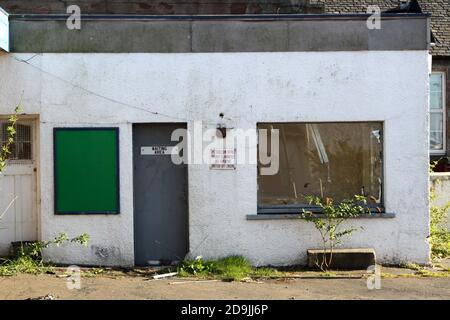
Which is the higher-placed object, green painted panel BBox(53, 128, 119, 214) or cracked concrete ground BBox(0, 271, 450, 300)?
green painted panel BBox(53, 128, 119, 214)

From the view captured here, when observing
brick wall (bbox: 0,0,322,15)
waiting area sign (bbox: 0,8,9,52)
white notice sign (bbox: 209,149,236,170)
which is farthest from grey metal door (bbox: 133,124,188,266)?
brick wall (bbox: 0,0,322,15)

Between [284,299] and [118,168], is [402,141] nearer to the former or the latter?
[284,299]

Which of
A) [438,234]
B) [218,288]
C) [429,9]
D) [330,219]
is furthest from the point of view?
[429,9]

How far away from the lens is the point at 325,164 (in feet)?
32.3

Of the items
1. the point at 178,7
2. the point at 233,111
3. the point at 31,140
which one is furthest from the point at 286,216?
the point at 178,7

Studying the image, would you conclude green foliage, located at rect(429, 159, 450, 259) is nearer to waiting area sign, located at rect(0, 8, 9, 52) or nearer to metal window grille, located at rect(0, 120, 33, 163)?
metal window grille, located at rect(0, 120, 33, 163)

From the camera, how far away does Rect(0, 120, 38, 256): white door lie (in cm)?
955

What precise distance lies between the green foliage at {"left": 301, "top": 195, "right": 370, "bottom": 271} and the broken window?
0.91 ft

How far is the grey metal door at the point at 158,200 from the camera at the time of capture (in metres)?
9.58

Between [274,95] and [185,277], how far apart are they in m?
2.95

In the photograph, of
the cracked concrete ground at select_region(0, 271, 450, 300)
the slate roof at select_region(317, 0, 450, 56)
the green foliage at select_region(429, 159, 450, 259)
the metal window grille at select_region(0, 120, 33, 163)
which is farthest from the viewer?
the slate roof at select_region(317, 0, 450, 56)

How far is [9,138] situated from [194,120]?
8.65ft

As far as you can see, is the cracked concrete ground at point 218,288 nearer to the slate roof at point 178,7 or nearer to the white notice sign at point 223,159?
the white notice sign at point 223,159

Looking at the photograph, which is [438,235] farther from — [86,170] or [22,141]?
[22,141]
